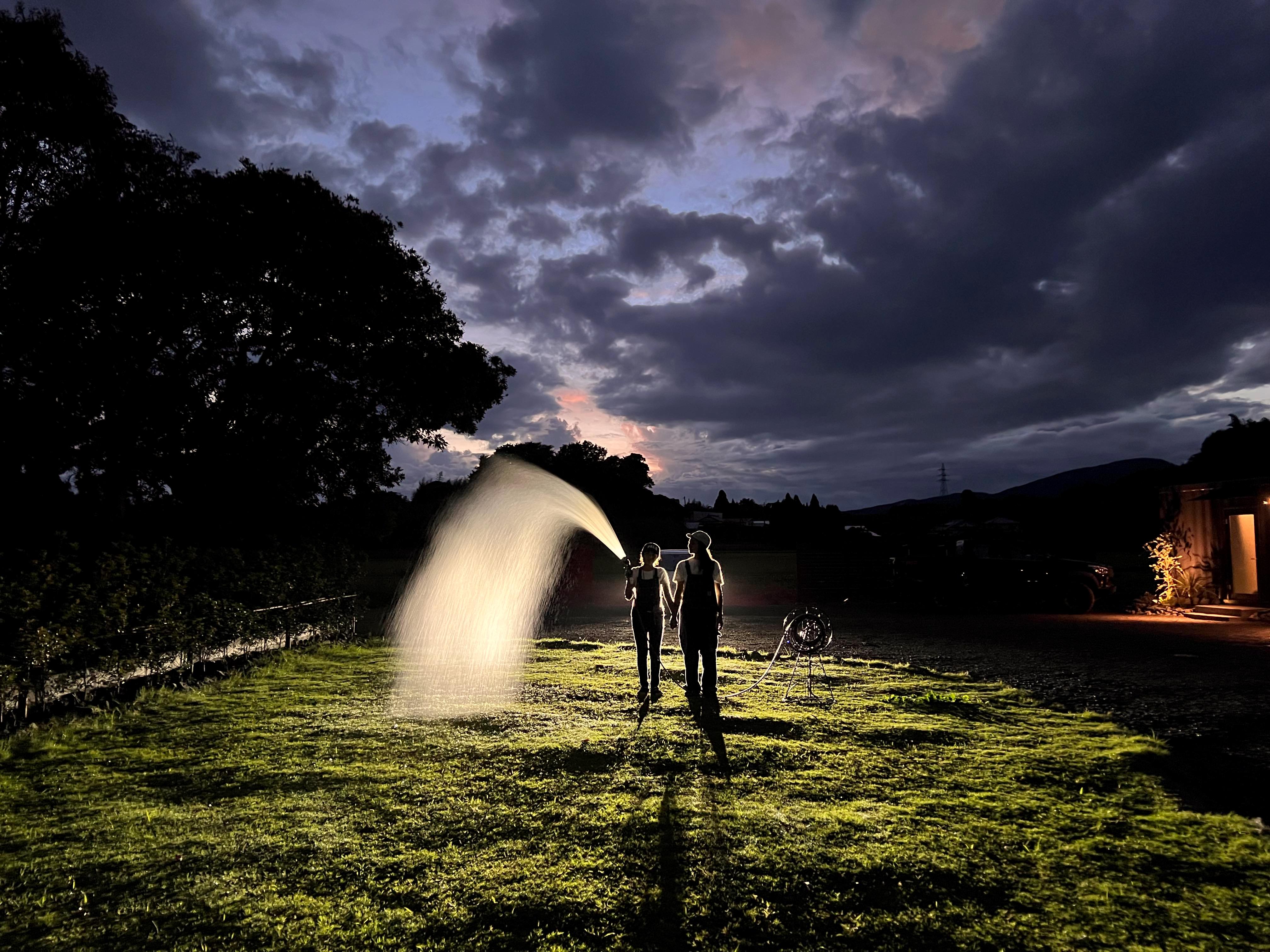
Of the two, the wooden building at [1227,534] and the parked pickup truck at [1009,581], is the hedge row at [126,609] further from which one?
the wooden building at [1227,534]

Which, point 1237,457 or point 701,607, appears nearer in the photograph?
point 701,607

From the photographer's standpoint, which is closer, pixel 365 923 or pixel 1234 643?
pixel 365 923

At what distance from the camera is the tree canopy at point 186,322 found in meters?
12.6

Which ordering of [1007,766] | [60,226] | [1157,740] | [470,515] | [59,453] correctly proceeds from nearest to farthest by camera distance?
[1007,766]
[1157,740]
[60,226]
[59,453]
[470,515]

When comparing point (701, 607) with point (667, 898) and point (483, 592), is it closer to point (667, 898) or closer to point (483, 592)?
point (667, 898)

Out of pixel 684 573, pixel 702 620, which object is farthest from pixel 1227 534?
pixel 684 573

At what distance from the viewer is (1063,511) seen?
57.2 metres

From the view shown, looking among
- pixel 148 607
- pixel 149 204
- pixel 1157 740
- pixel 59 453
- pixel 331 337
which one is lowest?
pixel 1157 740

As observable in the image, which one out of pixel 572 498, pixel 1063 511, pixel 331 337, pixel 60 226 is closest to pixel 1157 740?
pixel 331 337

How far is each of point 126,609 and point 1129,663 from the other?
15.4 meters

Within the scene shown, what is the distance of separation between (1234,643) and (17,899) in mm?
18386

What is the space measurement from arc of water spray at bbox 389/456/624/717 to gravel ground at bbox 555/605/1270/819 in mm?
2611

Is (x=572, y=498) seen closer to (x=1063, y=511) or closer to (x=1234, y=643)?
(x=1234, y=643)

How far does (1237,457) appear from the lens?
19.4m
